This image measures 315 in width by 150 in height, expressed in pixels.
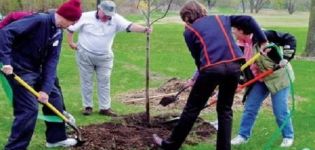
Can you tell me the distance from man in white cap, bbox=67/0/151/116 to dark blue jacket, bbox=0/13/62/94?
210 centimetres

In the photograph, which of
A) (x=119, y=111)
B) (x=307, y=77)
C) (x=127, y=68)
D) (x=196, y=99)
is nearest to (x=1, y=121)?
(x=119, y=111)

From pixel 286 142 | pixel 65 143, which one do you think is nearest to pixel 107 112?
pixel 65 143

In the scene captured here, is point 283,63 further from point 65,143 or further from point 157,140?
point 65,143

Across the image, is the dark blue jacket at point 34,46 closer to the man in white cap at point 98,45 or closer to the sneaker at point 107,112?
the man in white cap at point 98,45

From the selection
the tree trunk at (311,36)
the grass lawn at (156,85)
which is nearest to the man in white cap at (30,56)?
the grass lawn at (156,85)

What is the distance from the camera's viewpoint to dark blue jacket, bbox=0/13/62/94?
578 cm

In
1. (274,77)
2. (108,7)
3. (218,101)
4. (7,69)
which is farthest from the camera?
(108,7)

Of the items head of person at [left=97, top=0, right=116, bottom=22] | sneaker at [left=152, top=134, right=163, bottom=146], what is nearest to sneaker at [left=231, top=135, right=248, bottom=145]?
sneaker at [left=152, top=134, right=163, bottom=146]

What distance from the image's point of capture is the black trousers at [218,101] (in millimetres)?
5934

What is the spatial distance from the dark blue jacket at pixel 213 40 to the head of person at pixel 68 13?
116 cm

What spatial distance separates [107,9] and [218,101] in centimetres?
267

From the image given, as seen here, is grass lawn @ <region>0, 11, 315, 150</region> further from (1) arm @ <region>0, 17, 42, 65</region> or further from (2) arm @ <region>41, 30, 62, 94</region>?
(1) arm @ <region>0, 17, 42, 65</region>

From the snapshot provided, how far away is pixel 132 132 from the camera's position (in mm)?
7488

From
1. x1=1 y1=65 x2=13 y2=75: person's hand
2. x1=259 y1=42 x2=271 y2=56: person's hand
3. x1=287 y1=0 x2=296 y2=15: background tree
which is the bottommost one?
x1=287 y1=0 x2=296 y2=15: background tree
